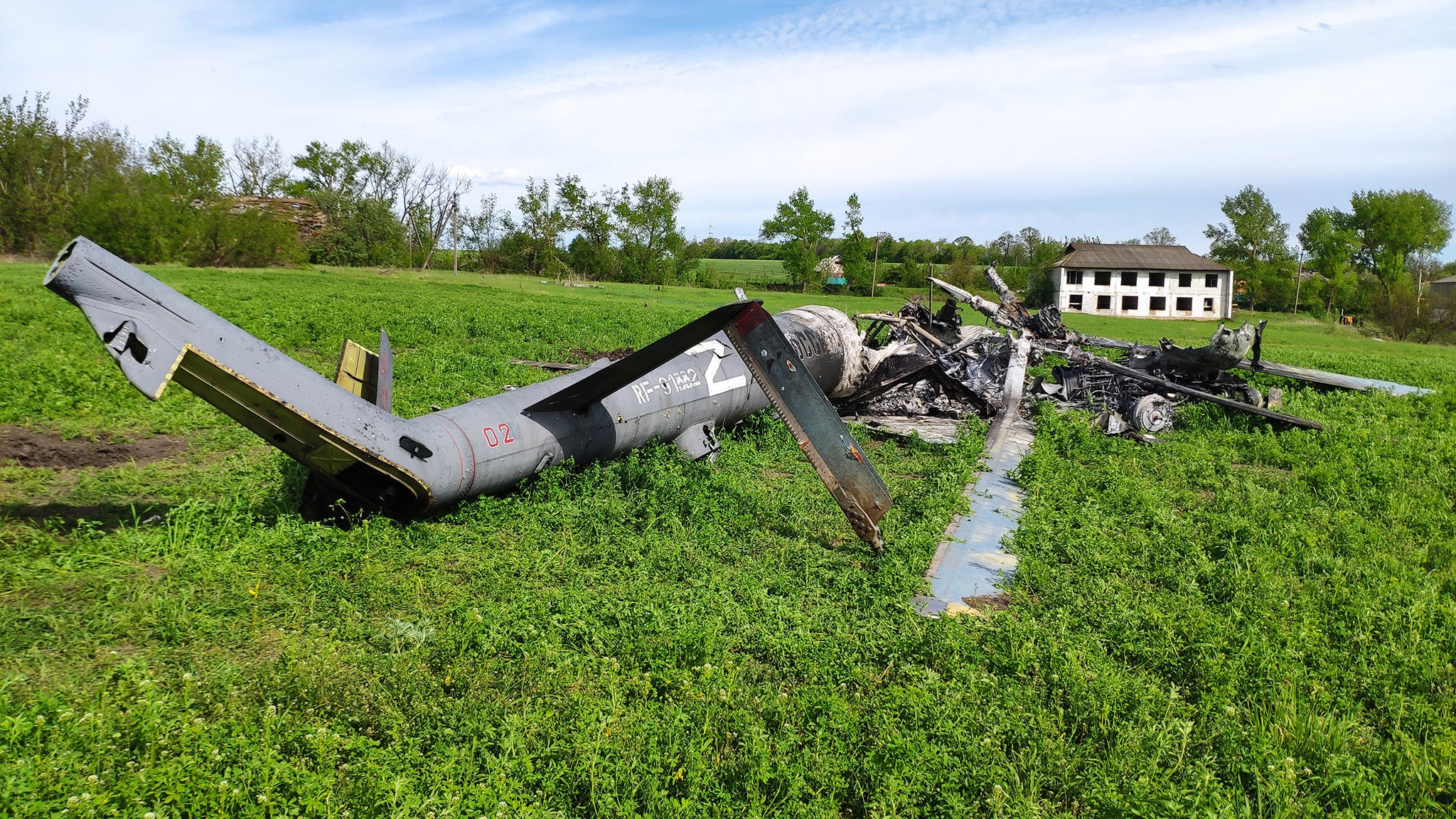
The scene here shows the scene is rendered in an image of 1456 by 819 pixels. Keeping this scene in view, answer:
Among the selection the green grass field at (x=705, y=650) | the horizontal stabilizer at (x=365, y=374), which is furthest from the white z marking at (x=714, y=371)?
the horizontal stabilizer at (x=365, y=374)

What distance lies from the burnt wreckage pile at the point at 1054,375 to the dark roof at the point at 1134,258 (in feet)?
176

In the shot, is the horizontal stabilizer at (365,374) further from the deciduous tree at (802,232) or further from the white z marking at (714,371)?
the deciduous tree at (802,232)

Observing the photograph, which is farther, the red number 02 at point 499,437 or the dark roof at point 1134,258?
the dark roof at point 1134,258

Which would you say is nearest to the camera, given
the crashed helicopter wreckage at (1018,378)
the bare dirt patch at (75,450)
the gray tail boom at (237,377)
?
the gray tail boom at (237,377)

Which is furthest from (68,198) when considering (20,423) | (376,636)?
(376,636)

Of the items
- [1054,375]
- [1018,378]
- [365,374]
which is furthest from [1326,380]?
[365,374]

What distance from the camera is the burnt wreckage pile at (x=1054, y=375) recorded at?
47.2ft

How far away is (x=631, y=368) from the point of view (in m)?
9.12

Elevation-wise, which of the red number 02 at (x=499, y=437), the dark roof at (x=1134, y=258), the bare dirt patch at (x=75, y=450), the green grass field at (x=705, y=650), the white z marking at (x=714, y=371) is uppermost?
the dark roof at (x=1134, y=258)

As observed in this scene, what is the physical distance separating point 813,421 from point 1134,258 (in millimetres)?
68219

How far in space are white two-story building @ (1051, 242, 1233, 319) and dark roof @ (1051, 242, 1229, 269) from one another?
6 cm

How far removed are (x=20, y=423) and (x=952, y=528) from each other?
12710 mm

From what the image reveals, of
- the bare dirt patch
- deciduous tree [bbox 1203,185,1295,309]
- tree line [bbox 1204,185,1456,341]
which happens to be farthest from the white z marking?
deciduous tree [bbox 1203,185,1295,309]

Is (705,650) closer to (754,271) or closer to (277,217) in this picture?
(277,217)
